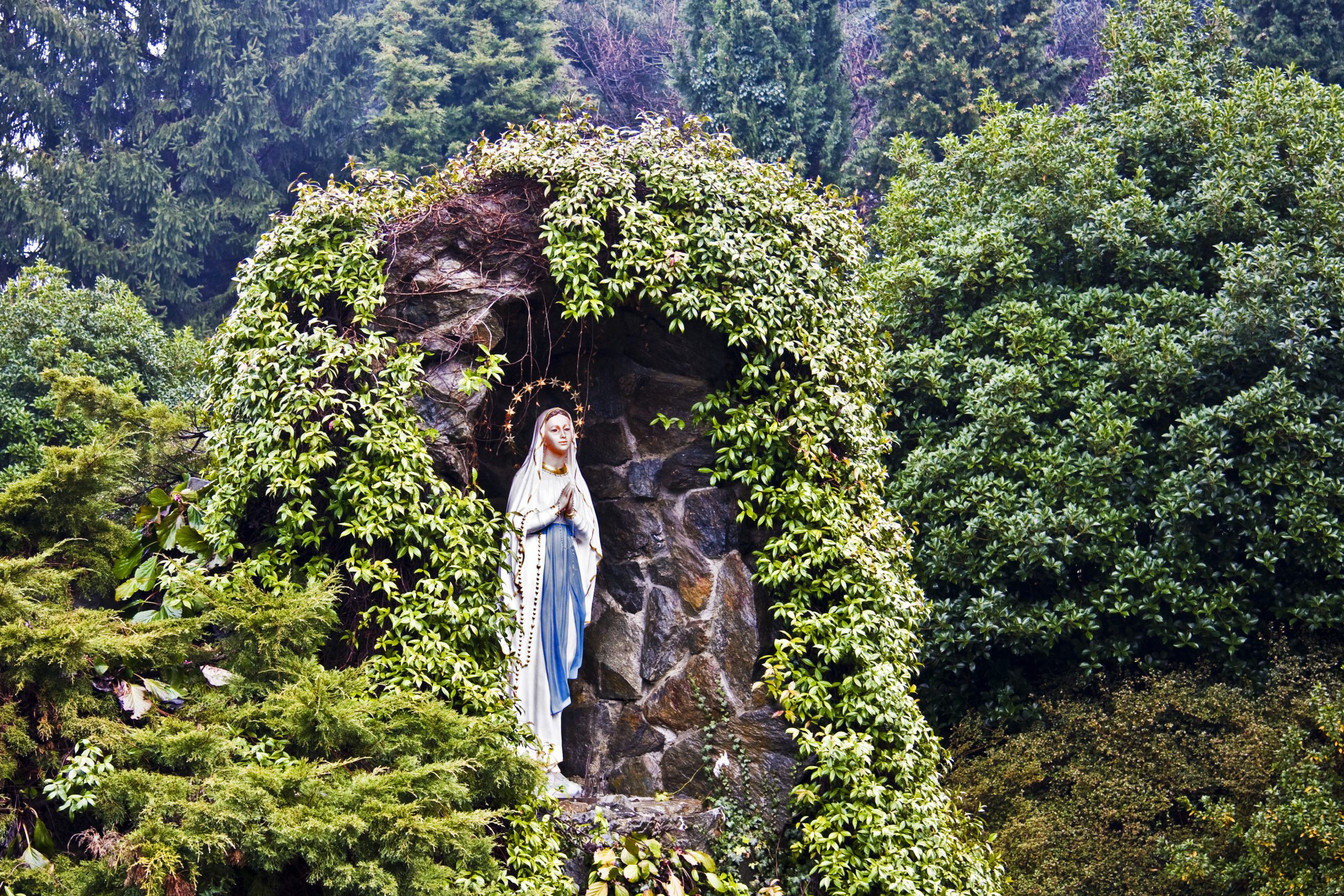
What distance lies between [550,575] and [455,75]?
1493 cm

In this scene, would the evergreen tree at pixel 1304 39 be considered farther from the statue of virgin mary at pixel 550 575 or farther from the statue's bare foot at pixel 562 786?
the statue's bare foot at pixel 562 786

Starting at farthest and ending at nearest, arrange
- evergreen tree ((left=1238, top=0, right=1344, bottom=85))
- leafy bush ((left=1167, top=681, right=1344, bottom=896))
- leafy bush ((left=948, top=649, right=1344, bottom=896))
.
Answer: evergreen tree ((left=1238, top=0, right=1344, bottom=85)), leafy bush ((left=948, top=649, right=1344, bottom=896)), leafy bush ((left=1167, top=681, right=1344, bottom=896))

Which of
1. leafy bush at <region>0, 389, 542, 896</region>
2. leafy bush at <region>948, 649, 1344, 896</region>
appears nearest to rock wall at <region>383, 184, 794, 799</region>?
leafy bush at <region>0, 389, 542, 896</region>

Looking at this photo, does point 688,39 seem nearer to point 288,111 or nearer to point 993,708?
point 288,111

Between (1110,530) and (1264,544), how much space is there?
1.04 meters

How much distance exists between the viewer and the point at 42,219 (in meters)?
16.4

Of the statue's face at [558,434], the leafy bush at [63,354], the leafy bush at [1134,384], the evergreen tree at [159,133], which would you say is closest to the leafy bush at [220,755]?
the statue's face at [558,434]

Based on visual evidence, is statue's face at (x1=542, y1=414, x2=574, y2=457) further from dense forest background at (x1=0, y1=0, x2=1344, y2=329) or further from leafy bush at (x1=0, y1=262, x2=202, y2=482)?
dense forest background at (x1=0, y1=0, x2=1344, y2=329)

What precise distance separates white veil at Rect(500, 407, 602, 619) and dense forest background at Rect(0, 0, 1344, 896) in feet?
3.40

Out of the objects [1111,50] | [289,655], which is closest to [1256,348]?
[1111,50]

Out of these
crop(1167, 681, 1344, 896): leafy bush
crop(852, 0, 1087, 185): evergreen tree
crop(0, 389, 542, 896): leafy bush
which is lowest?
crop(1167, 681, 1344, 896): leafy bush

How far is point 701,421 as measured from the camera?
20.0 feet

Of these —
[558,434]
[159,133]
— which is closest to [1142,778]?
[558,434]

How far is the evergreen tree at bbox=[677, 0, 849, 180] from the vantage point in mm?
16594
